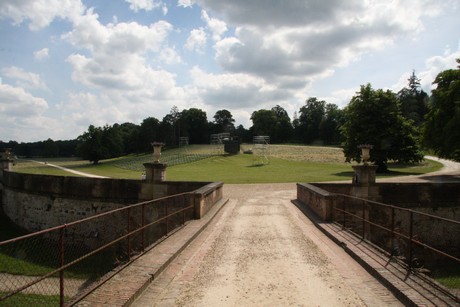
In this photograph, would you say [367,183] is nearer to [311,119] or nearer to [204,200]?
[204,200]

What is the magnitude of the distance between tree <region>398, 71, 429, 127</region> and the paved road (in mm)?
74310

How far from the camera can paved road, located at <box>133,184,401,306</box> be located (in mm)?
5301

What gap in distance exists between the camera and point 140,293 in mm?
5320

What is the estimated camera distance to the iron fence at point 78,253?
893cm

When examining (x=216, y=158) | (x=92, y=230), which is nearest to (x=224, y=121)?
(x=216, y=158)

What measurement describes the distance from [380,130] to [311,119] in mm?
73813

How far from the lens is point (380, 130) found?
3503 cm

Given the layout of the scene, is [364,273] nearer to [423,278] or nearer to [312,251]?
[423,278]

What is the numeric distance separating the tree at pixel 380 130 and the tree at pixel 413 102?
4371 centimetres


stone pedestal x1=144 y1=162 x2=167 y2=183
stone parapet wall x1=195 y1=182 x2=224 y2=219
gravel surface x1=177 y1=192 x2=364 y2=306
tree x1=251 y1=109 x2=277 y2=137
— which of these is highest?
tree x1=251 y1=109 x2=277 y2=137

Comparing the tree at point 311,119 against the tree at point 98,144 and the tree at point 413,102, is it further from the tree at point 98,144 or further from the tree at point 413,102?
the tree at point 98,144

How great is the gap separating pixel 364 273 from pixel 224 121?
10810 centimetres

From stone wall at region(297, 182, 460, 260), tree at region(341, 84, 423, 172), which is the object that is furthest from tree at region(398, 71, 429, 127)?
stone wall at region(297, 182, 460, 260)

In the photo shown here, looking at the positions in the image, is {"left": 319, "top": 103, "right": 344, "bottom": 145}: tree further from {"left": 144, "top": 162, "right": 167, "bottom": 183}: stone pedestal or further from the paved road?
the paved road
